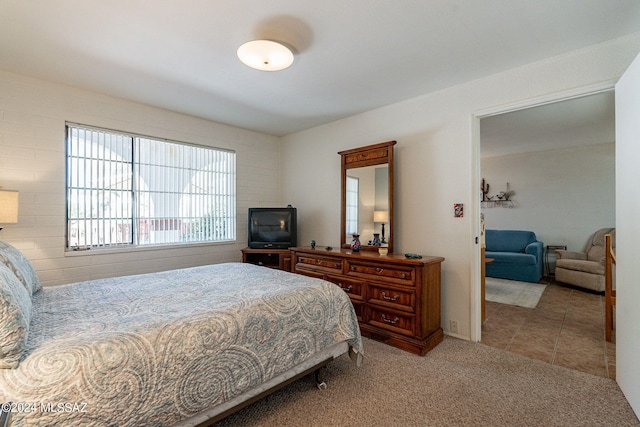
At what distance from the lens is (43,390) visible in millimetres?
1121

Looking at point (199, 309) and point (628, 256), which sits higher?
point (628, 256)

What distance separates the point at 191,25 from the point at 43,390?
89.3 inches

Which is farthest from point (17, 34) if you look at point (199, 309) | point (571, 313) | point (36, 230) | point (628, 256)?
point (571, 313)

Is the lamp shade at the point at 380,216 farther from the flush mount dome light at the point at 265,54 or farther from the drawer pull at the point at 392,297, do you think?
the flush mount dome light at the point at 265,54

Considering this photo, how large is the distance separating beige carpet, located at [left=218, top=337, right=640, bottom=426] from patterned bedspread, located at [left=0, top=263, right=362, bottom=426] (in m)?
0.34

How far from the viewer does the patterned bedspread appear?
1159mm

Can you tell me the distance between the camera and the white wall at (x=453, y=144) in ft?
8.08

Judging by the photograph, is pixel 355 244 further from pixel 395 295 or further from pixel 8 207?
pixel 8 207

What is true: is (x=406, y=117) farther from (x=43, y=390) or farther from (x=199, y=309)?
(x=43, y=390)

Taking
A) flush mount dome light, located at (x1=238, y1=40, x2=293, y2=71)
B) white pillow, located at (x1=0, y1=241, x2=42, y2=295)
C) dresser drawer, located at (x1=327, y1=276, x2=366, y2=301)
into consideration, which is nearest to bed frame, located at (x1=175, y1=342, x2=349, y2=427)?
dresser drawer, located at (x1=327, y1=276, x2=366, y2=301)

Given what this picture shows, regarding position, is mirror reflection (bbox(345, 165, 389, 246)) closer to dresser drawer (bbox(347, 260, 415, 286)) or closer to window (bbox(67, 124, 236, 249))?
dresser drawer (bbox(347, 260, 415, 286))

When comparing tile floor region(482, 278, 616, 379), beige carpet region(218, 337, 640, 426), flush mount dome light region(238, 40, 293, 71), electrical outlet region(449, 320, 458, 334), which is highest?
flush mount dome light region(238, 40, 293, 71)

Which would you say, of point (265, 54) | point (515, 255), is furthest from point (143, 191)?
→ point (515, 255)

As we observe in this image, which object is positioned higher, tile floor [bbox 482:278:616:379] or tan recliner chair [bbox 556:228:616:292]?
tan recliner chair [bbox 556:228:616:292]
